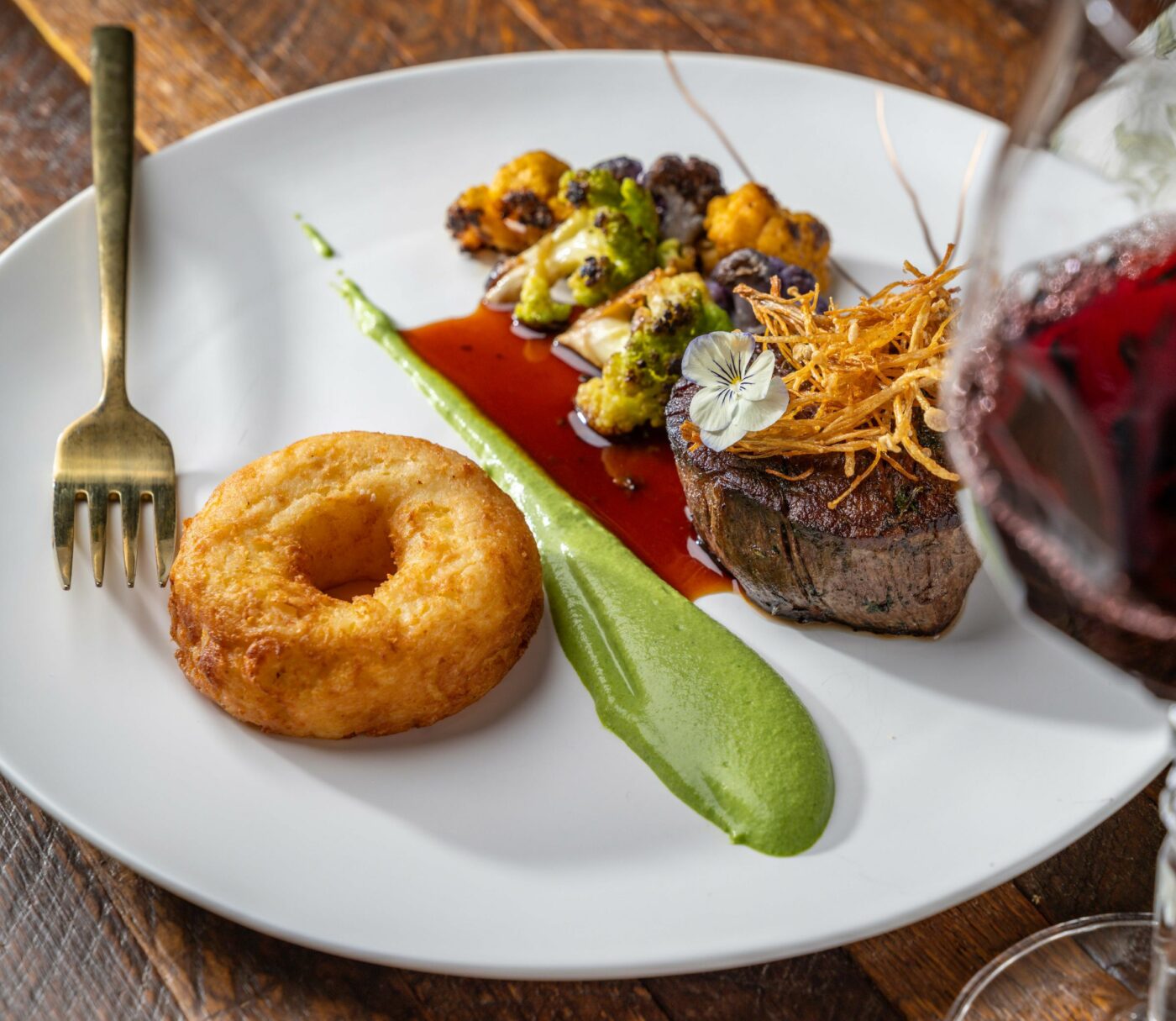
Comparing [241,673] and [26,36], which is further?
[26,36]

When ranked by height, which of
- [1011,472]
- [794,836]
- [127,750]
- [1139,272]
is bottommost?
[127,750]

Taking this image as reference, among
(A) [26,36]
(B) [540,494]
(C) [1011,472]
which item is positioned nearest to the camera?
(C) [1011,472]

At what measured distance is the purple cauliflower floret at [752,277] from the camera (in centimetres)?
332

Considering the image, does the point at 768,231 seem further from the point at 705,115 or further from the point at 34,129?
the point at 34,129

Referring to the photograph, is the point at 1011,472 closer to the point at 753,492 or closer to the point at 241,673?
the point at 753,492

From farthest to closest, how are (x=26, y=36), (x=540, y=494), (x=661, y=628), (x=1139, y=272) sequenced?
(x=26, y=36)
(x=540, y=494)
(x=661, y=628)
(x=1139, y=272)

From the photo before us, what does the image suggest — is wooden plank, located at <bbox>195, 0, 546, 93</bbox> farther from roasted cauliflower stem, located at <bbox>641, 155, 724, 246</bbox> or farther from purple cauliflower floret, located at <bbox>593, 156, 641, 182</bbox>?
roasted cauliflower stem, located at <bbox>641, 155, 724, 246</bbox>

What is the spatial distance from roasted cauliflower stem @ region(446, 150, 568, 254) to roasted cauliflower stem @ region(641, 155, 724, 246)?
0.98ft

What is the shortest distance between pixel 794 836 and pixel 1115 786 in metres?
0.60

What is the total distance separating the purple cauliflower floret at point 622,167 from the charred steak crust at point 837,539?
3.64 feet

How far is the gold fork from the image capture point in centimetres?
275

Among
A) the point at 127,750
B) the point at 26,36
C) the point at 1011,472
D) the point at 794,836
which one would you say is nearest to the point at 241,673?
the point at 127,750

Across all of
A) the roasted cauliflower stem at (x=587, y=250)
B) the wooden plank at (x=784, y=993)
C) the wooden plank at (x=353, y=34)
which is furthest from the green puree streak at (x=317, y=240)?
the wooden plank at (x=784, y=993)

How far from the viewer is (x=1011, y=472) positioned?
1453 millimetres
